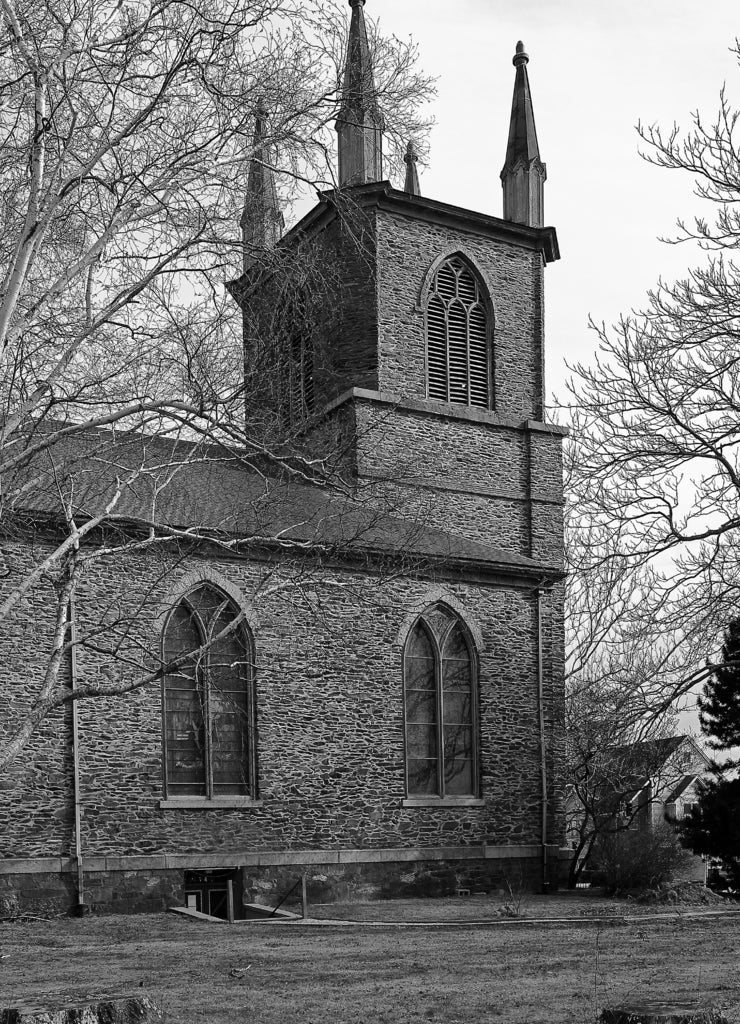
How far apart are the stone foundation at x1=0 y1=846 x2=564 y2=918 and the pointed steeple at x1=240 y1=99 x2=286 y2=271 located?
34.0 feet

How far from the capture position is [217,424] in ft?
35.2

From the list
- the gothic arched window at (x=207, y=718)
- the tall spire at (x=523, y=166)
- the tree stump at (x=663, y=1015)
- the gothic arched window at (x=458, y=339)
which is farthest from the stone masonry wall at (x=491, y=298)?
the tree stump at (x=663, y=1015)

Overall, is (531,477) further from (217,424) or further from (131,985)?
(131,985)

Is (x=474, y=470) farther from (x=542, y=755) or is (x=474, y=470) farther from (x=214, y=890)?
(x=214, y=890)

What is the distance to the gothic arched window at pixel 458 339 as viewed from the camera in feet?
89.4

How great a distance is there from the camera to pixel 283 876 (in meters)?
19.8

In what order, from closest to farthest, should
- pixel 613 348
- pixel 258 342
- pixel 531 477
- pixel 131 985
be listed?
pixel 131 985 < pixel 258 342 < pixel 613 348 < pixel 531 477

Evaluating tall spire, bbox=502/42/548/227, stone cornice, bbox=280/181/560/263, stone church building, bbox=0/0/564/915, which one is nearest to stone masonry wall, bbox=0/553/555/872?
stone church building, bbox=0/0/564/915

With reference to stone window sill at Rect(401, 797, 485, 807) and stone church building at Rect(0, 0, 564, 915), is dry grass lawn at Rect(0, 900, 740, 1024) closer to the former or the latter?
stone church building at Rect(0, 0, 564, 915)

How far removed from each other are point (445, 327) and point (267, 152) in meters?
16.3

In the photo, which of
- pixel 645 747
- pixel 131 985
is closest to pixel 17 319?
pixel 131 985

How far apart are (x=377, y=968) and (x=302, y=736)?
965 cm

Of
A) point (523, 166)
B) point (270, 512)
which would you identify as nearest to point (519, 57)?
point (523, 166)

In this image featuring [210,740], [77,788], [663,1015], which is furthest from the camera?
[210,740]
